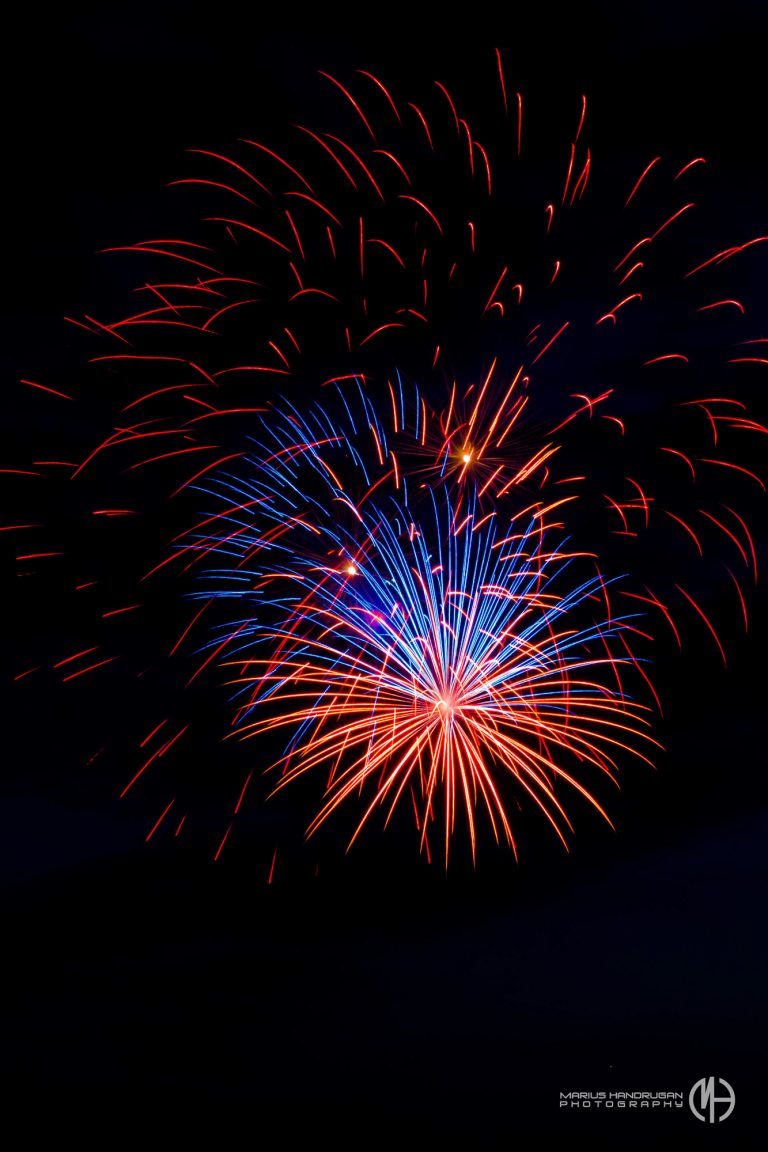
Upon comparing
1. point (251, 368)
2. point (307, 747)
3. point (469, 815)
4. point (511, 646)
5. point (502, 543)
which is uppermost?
point (251, 368)

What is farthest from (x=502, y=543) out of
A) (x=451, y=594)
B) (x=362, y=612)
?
(x=362, y=612)

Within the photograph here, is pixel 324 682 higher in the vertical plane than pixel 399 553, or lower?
lower

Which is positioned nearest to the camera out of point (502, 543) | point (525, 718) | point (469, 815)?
point (469, 815)

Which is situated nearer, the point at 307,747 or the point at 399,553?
the point at 307,747

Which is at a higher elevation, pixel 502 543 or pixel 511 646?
pixel 502 543

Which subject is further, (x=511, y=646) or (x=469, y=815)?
(x=511, y=646)

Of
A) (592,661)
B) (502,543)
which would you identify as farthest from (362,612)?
(592,661)

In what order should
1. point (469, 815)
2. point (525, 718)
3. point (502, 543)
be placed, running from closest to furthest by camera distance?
point (469, 815) → point (525, 718) → point (502, 543)

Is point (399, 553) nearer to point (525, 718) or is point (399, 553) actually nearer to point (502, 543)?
point (502, 543)

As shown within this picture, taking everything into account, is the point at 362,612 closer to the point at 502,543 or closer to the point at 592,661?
the point at 502,543
